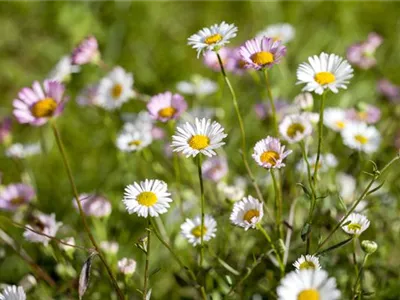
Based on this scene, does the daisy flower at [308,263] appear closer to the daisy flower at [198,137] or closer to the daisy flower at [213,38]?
the daisy flower at [198,137]

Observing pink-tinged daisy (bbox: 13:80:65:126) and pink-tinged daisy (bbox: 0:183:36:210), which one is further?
pink-tinged daisy (bbox: 0:183:36:210)

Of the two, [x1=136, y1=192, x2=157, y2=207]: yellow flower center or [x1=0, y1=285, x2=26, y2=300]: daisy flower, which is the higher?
[x1=136, y1=192, x2=157, y2=207]: yellow flower center

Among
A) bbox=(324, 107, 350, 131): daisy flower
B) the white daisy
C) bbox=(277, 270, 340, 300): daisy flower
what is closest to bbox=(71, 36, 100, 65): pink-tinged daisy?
the white daisy

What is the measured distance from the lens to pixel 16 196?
125 cm

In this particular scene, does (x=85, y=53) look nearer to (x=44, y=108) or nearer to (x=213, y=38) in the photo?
(x=44, y=108)

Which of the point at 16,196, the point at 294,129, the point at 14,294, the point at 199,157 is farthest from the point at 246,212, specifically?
the point at 16,196

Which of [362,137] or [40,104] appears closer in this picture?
[40,104]

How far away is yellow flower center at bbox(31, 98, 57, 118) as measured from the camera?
1052 mm

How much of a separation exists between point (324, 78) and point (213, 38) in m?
0.19

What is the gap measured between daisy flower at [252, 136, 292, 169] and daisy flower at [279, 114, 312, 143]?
0.16m

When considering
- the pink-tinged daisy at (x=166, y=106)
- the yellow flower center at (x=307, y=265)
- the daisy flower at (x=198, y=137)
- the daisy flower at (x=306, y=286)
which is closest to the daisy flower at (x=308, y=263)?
the yellow flower center at (x=307, y=265)

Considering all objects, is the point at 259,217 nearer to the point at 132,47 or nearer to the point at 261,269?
the point at 261,269

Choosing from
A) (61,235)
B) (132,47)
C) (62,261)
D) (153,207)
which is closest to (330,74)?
(153,207)

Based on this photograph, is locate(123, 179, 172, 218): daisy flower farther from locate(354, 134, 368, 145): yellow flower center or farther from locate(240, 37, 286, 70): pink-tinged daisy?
locate(354, 134, 368, 145): yellow flower center
